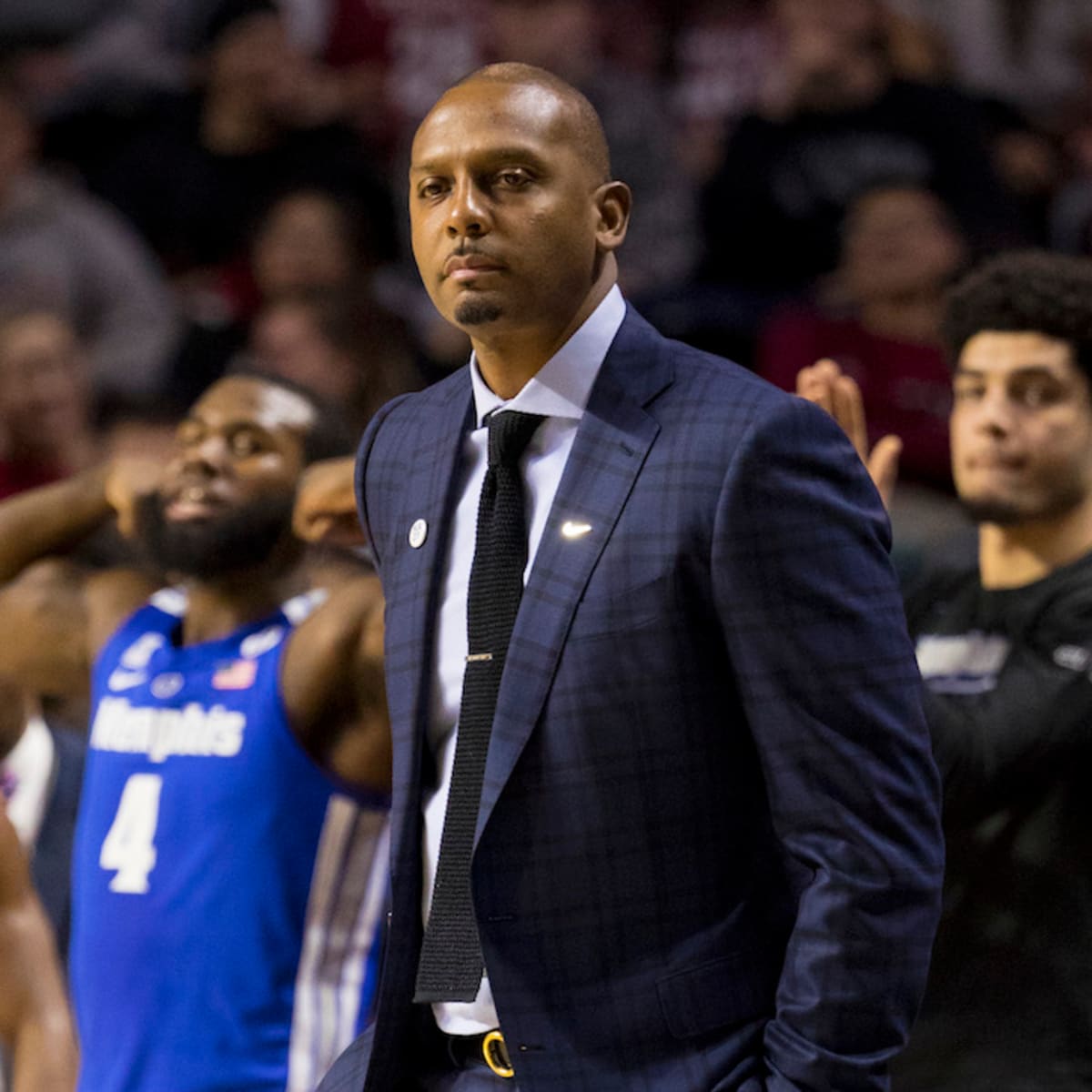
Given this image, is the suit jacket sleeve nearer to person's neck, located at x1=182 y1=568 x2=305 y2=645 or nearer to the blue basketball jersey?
the blue basketball jersey

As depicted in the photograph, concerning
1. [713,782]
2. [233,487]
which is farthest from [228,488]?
[713,782]

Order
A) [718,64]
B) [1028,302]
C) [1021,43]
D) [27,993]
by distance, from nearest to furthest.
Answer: [27,993], [1028,302], [718,64], [1021,43]

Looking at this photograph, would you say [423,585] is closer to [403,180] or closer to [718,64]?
[403,180]

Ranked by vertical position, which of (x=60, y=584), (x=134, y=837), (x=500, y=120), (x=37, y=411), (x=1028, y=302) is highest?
(x=500, y=120)

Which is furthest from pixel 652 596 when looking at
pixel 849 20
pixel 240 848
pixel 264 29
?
pixel 264 29

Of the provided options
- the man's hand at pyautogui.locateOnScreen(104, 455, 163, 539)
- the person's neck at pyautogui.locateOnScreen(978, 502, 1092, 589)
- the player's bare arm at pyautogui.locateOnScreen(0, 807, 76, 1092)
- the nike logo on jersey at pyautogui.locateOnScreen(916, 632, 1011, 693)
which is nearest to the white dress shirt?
the player's bare arm at pyautogui.locateOnScreen(0, 807, 76, 1092)

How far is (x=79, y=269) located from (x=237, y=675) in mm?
3244

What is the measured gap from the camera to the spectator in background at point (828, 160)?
6719 mm

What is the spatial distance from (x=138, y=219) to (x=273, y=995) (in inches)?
159

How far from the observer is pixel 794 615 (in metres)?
2.19

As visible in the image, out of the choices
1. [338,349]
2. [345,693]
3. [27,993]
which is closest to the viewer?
[27,993]

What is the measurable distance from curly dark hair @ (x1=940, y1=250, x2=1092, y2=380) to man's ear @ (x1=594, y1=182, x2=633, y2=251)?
153 centimetres

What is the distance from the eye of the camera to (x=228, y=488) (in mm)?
4066

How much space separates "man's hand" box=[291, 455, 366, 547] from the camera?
356 centimetres
